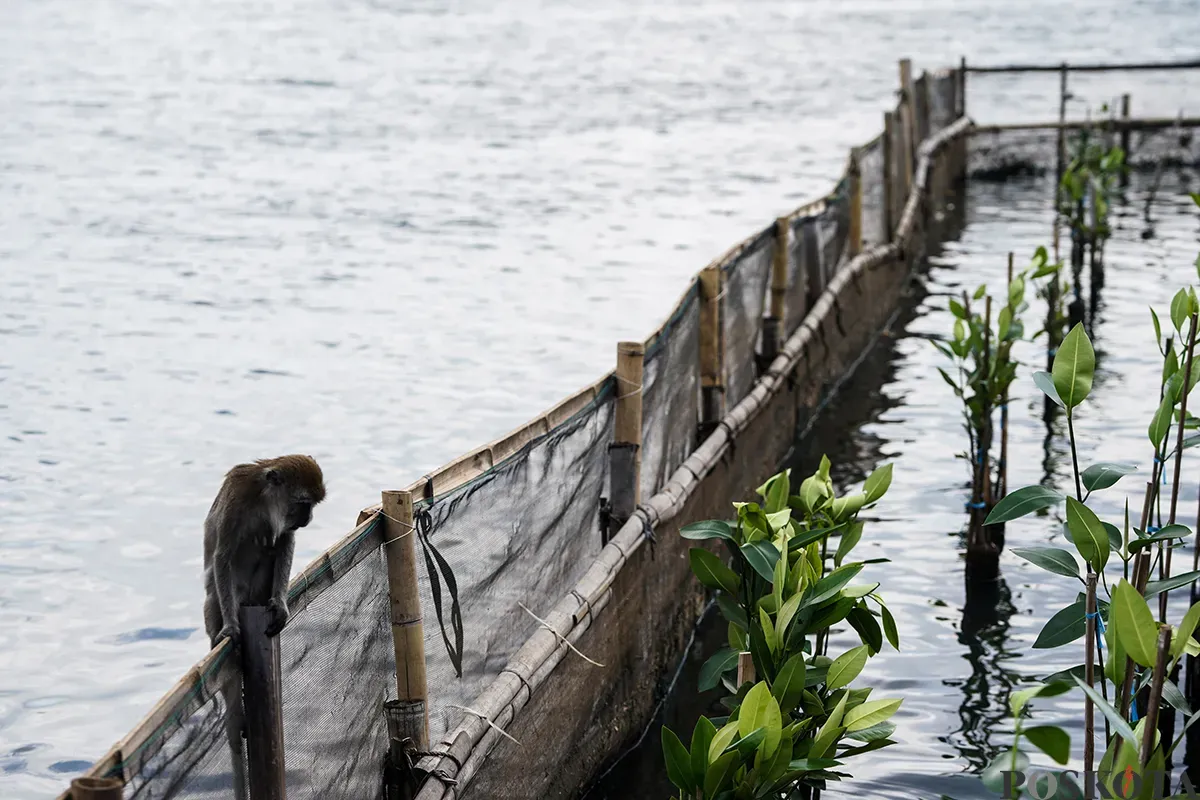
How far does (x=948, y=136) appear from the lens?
20109mm

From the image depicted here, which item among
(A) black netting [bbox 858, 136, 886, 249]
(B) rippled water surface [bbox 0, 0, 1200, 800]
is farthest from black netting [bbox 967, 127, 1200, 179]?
(A) black netting [bbox 858, 136, 886, 249]

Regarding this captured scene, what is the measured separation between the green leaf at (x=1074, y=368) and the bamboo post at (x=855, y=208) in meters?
8.16

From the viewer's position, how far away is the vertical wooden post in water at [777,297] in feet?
31.1

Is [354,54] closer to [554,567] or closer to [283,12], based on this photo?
[283,12]

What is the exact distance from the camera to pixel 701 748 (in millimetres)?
3875

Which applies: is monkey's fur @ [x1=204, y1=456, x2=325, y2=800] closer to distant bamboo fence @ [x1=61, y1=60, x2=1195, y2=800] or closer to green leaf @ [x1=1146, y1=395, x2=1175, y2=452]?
distant bamboo fence @ [x1=61, y1=60, x2=1195, y2=800]

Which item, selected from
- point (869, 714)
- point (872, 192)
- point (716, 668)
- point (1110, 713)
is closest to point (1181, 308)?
point (869, 714)

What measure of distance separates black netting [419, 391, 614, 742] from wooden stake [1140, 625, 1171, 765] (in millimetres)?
2241

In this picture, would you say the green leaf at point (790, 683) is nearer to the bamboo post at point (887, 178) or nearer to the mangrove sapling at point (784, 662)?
the mangrove sapling at point (784, 662)

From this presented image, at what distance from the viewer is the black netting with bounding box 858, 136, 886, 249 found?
13078 millimetres

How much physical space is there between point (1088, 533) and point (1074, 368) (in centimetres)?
58

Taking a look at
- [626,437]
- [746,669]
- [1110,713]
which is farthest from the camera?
[626,437]

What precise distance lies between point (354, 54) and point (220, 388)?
101 feet

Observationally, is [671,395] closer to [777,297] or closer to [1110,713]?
[777,297]
